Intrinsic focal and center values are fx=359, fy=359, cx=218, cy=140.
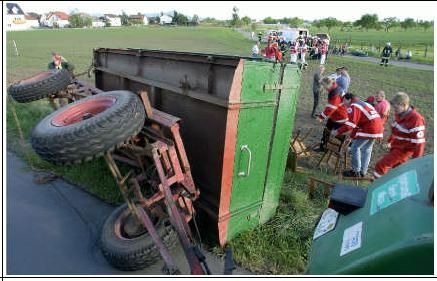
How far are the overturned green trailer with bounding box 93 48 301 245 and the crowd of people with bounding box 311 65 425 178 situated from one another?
2206 millimetres

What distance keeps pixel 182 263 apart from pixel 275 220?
4.17ft

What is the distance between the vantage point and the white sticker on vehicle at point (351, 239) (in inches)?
72.7

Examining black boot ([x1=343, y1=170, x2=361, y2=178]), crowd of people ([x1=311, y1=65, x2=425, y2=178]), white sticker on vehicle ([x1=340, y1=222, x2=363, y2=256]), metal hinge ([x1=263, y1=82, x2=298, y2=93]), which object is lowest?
black boot ([x1=343, y1=170, x2=361, y2=178])

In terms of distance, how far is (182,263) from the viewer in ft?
12.0

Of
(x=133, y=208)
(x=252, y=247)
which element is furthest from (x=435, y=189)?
(x=133, y=208)

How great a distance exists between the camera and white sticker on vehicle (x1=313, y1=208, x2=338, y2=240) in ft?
7.57

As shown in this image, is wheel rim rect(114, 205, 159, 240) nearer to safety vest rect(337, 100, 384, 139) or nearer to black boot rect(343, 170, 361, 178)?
black boot rect(343, 170, 361, 178)

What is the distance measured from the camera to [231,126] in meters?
3.33

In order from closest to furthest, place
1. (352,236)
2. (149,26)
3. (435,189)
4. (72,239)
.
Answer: (435,189)
(352,236)
(72,239)
(149,26)

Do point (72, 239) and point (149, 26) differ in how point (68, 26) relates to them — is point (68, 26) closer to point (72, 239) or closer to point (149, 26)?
point (149, 26)

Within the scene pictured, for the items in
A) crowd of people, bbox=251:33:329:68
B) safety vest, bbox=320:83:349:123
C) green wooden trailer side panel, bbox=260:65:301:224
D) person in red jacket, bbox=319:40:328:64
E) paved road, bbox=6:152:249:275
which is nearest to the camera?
paved road, bbox=6:152:249:275

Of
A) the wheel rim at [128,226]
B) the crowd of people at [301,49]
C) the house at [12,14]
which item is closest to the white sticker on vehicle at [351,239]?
the wheel rim at [128,226]

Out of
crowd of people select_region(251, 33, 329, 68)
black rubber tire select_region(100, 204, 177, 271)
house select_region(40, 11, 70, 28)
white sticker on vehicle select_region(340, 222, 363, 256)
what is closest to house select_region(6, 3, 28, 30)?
black rubber tire select_region(100, 204, 177, 271)

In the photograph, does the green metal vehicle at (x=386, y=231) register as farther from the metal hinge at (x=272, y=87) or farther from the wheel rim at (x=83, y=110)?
the wheel rim at (x=83, y=110)
